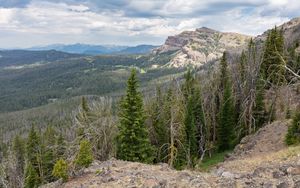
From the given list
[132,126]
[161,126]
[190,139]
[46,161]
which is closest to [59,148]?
[46,161]

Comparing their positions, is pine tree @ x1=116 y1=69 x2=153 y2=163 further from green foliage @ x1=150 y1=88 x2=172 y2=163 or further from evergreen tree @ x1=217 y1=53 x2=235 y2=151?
evergreen tree @ x1=217 y1=53 x2=235 y2=151

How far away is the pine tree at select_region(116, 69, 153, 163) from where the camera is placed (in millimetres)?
35188

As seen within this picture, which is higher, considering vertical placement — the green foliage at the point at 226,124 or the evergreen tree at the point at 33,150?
the green foliage at the point at 226,124

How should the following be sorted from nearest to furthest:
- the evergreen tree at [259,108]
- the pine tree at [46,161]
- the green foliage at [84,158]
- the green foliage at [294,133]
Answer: the green foliage at [84,158], the green foliage at [294,133], the evergreen tree at [259,108], the pine tree at [46,161]

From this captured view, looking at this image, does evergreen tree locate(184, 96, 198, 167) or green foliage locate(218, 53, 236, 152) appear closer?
evergreen tree locate(184, 96, 198, 167)

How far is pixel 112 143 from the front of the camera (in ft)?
130

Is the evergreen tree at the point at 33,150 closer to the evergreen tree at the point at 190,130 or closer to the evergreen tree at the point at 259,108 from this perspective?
the evergreen tree at the point at 190,130

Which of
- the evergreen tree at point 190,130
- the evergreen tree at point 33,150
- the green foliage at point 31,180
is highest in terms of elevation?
the evergreen tree at point 190,130

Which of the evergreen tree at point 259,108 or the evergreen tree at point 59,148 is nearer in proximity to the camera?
the evergreen tree at point 259,108

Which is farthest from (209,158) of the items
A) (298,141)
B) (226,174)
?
(226,174)

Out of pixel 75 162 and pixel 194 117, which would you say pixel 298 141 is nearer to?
pixel 75 162

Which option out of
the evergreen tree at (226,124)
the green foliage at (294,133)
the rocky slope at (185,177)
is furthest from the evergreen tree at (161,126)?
the rocky slope at (185,177)

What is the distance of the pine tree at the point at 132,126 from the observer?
3519cm

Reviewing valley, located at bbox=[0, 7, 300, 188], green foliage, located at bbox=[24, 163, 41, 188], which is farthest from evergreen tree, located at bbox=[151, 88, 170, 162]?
green foliage, located at bbox=[24, 163, 41, 188]
